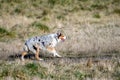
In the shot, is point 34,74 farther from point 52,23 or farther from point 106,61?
point 52,23

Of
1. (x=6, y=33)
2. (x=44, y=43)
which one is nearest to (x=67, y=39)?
(x=6, y=33)

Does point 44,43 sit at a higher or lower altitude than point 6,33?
higher

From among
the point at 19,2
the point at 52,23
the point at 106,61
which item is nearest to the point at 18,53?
the point at 106,61

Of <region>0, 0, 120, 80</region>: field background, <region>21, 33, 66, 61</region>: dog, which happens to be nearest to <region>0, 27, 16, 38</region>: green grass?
<region>0, 0, 120, 80</region>: field background

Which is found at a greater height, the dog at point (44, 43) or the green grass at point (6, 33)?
the dog at point (44, 43)

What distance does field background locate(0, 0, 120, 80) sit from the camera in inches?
579

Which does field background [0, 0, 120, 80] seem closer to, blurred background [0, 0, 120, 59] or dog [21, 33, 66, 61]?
blurred background [0, 0, 120, 59]

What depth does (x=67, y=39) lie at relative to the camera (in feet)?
77.1

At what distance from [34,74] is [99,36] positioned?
1030 centimetres

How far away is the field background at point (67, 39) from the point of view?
1472 cm

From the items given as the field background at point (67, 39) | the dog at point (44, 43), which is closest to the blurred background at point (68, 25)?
the field background at point (67, 39)

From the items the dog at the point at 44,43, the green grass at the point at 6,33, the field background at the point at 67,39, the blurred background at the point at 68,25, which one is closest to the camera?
the field background at the point at 67,39

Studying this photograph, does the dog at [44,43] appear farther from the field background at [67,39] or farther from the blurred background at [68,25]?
the blurred background at [68,25]

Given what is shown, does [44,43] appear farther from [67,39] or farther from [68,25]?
[68,25]
